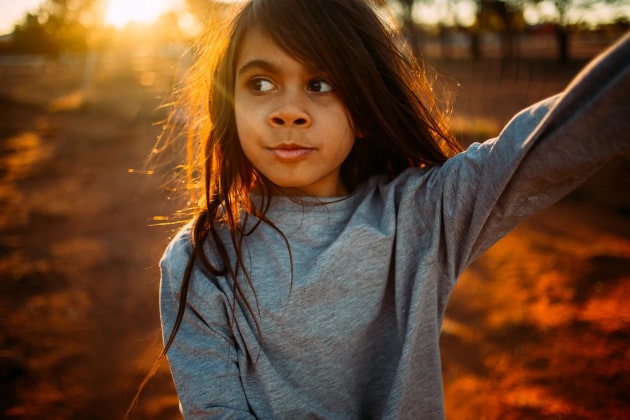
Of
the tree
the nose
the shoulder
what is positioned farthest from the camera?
the tree

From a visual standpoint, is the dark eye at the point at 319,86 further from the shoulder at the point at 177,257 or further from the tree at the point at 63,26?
the tree at the point at 63,26

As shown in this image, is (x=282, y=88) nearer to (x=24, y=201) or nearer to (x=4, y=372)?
(x=4, y=372)

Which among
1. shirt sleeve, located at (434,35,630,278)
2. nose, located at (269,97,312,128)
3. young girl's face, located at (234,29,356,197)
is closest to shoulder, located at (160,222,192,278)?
young girl's face, located at (234,29,356,197)

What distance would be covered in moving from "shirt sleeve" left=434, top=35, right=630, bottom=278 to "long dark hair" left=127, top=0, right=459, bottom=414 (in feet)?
0.85

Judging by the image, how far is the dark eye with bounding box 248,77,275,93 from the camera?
115cm

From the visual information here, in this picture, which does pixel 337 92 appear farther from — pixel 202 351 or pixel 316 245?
pixel 202 351

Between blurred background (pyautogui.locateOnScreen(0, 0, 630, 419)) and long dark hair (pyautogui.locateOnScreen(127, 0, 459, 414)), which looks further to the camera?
blurred background (pyautogui.locateOnScreen(0, 0, 630, 419))

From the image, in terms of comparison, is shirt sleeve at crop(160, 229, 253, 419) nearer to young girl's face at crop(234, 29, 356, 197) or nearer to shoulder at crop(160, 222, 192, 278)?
shoulder at crop(160, 222, 192, 278)

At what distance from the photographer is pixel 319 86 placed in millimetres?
1161

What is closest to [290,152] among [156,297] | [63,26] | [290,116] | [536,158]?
[290,116]

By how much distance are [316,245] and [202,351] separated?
1.47ft

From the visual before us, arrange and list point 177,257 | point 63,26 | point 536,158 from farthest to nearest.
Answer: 1. point 63,26
2. point 177,257
3. point 536,158

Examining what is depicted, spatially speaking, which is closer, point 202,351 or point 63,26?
point 202,351

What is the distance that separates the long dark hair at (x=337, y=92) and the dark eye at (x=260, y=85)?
4.2 inches
